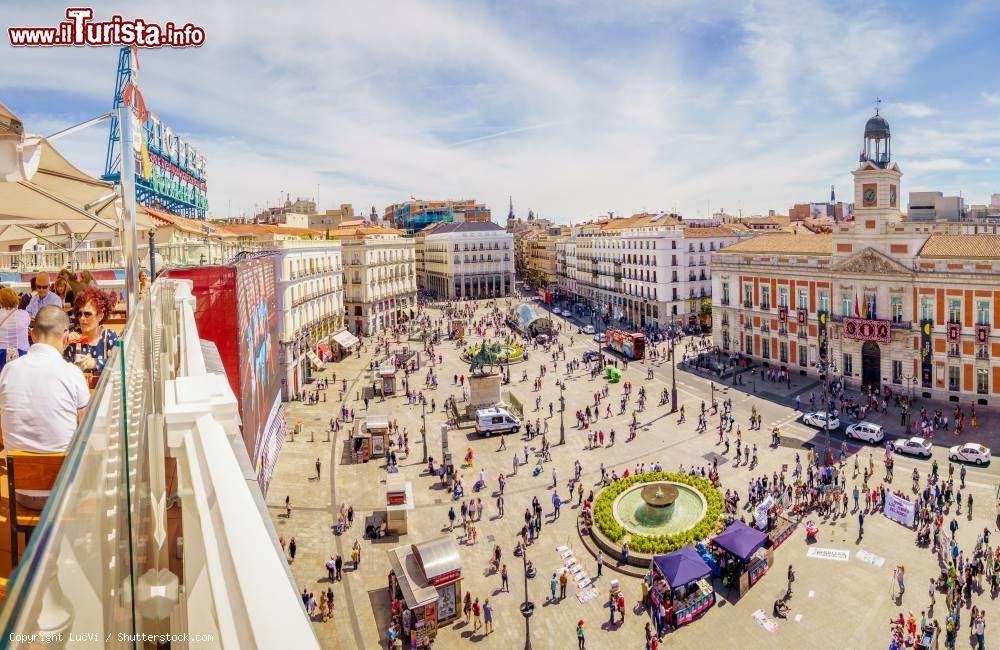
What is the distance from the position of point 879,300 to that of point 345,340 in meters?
40.1

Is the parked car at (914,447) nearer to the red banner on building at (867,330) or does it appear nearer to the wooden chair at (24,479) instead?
the red banner on building at (867,330)

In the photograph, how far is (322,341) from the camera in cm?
5366

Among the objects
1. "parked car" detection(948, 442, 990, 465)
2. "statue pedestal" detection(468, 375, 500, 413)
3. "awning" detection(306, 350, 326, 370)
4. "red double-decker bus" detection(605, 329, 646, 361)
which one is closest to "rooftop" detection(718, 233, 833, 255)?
"red double-decker bus" detection(605, 329, 646, 361)

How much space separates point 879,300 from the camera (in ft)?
136

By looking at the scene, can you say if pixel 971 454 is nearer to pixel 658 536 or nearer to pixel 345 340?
pixel 658 536

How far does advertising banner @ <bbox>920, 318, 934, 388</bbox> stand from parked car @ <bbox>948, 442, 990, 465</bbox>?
9.88 metres

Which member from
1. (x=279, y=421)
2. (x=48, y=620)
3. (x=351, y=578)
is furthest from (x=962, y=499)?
(x=48, y=620)

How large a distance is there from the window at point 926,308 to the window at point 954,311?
0.92 metres

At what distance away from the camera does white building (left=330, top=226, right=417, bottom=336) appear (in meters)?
68.0

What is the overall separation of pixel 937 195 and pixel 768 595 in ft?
211

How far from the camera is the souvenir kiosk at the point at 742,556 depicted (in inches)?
812

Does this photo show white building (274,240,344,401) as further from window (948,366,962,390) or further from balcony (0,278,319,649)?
balcony (0,278,319,649)

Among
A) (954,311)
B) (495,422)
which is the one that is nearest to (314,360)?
(495,422)

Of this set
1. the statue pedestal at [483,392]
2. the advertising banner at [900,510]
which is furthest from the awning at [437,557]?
the statue pedestal at [483,392]
